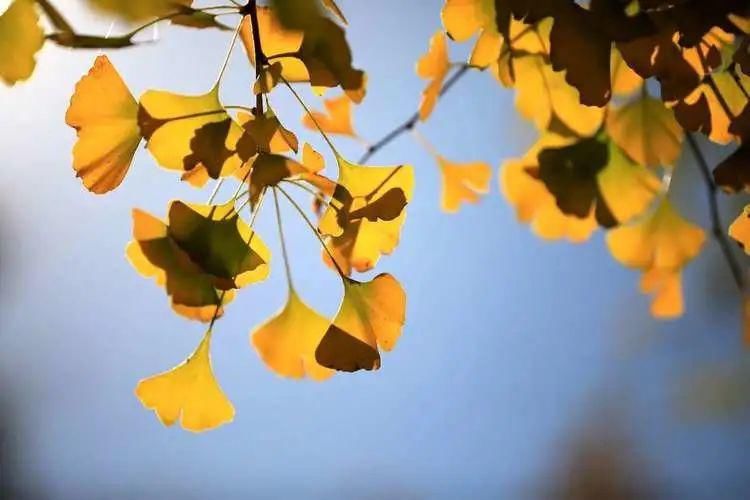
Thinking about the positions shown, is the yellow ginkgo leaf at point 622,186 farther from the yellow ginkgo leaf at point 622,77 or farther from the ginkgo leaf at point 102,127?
the ginkgo leaf at point 102,127

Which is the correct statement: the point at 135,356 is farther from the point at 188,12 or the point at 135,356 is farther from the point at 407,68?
the point at 188,12

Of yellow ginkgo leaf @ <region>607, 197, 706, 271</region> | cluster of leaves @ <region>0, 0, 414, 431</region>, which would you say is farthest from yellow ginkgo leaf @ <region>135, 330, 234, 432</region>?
yellow ginkgo leaf @ <region>607, 197, 706, 271</region>

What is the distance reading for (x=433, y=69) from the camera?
37 cm

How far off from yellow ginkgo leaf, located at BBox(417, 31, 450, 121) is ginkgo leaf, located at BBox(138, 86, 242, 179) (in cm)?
11

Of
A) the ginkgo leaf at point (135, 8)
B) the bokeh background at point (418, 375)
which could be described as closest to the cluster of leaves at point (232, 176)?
the ginkgo leaf at point (135, 8)

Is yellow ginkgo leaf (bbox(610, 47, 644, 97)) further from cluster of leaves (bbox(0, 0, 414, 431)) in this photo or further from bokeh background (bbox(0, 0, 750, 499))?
bokeh background (bbox(0, 0, 750, 499))

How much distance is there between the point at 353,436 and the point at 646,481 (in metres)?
0.34

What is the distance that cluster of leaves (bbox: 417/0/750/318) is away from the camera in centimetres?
28

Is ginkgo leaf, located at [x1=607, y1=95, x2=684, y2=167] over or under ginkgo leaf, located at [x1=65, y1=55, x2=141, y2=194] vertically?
under

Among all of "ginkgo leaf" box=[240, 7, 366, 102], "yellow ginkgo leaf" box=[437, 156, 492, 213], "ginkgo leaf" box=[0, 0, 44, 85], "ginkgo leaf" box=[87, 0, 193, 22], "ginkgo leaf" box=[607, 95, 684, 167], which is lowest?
"ginkgo leaf" box=[607, 95, 684, 167]

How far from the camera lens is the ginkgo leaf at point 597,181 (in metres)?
0.36

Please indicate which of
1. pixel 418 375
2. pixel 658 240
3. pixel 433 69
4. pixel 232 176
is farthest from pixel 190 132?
pixel 418 375

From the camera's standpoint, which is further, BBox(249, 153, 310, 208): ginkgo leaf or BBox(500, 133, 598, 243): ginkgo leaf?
BBox(500, 133, 598, 243): ginkgo leaf

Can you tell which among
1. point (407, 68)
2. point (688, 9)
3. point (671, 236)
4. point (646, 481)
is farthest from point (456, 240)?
point (688, 9)
